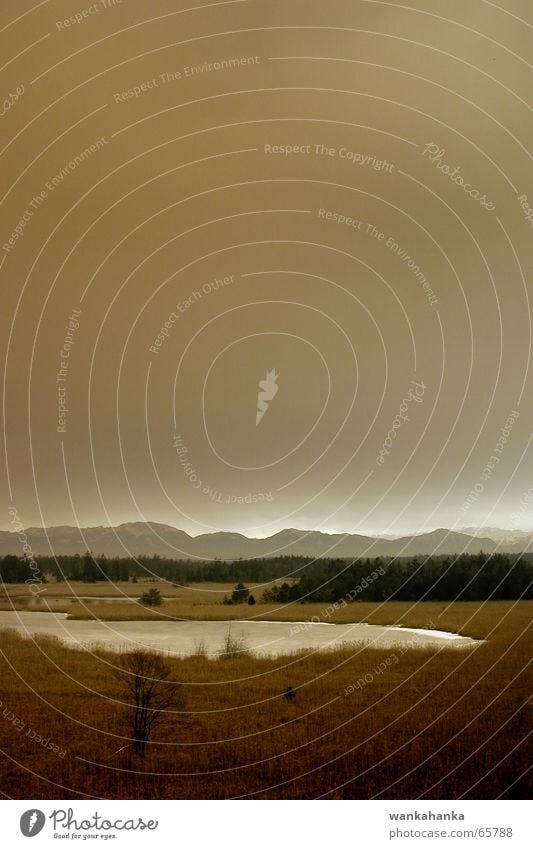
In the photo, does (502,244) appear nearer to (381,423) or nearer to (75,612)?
(381,423)

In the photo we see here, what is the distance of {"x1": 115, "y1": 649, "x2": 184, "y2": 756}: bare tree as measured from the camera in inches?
331

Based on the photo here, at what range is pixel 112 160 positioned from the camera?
9.05 meters

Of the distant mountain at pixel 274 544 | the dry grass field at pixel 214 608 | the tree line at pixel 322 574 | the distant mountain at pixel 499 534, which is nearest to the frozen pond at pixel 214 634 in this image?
the dry grass field at pixel 214 608

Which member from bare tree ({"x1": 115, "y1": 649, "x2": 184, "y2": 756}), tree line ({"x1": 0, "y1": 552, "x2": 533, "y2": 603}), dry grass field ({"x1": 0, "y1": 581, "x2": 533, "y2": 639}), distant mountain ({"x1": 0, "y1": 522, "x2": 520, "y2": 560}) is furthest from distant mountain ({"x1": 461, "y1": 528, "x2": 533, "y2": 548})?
bare tree ({"x1": 115, "y1": 649, "x2": 184, "y2": 756})

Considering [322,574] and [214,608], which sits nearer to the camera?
[214,608]

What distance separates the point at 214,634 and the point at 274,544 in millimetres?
1182

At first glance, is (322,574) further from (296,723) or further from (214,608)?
(296,723)

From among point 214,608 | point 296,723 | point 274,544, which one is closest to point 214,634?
point 214,608

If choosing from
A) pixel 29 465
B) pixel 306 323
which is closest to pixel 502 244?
pixel 306 323

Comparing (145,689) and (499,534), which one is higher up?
(499,534)

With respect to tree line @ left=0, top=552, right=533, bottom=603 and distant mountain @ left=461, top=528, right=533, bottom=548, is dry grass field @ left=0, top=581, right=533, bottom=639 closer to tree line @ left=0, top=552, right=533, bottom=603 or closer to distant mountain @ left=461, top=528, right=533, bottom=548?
tree line @ left=0, top=552, right=533, bottom=603

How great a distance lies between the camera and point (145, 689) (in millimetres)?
8602

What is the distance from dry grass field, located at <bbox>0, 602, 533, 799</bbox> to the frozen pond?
0.37 ft
